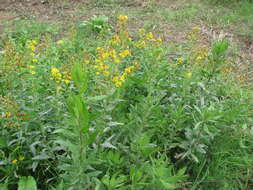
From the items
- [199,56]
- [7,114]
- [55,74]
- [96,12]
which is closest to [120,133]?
[55,74]

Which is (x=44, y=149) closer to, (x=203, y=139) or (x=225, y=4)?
(x=203, y=139)

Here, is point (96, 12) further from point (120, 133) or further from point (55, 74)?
point (120, 133)

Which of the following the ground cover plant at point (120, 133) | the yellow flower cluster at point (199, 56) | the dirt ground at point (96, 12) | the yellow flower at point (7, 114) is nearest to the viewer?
the ground cover plant at point (120, 133)

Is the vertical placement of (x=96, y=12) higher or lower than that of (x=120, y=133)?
higher

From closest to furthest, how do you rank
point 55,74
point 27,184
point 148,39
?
1. point 27,184
2. point 55,74
3. point 148,39

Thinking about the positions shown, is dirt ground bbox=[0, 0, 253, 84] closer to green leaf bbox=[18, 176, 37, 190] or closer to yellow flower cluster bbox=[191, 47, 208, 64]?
yellow flower cluster bbox=[191, 47, 208, 64]

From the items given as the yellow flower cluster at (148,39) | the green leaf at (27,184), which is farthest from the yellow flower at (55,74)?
the yellow flower cluster at (148,39)

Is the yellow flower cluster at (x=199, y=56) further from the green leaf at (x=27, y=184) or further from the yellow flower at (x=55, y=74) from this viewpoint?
the green leaf at (x=27, y=184)

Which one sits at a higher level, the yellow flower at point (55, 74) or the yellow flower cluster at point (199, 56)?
the yellow flower at point (55, 74)

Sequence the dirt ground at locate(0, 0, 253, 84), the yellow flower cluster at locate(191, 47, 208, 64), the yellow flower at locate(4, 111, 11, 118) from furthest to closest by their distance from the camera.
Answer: the dirt ground at locate(0, 0, 253, 84) < the yellow flower cluster at locate(191, 47, 208, 64) < the yellow flower at locate(4, 111, 11, 118)

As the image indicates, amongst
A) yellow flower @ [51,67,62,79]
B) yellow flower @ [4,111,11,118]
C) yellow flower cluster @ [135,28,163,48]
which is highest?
yellow flower cluster @ [135,28,163,48]

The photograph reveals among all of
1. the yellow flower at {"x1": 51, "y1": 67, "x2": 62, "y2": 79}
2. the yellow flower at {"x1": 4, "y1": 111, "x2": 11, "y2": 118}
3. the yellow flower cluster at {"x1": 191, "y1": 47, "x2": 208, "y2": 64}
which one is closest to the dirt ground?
the yellow flower cluster at {"x1": 191, "y1": 47, "x2": 208, "y2": 64}

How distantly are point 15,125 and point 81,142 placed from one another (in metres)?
0.68

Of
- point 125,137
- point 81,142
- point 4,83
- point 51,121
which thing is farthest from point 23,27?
point 81,142
